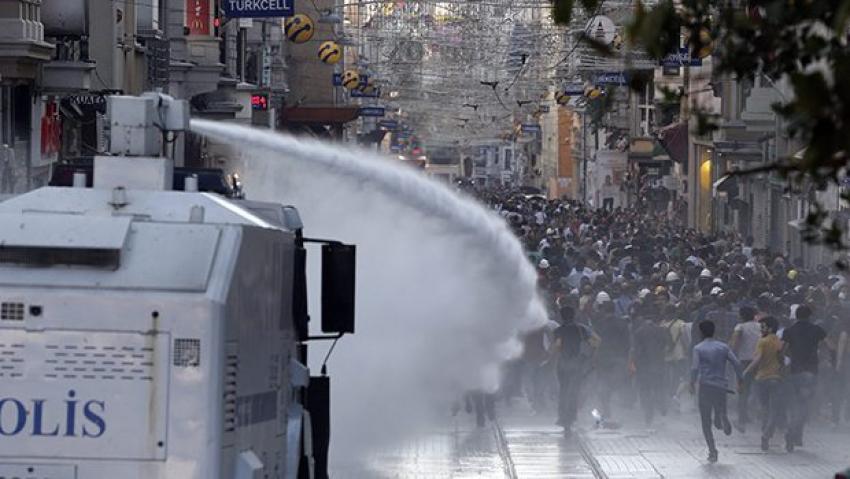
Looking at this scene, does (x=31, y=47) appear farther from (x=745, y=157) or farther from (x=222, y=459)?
(x=745, y=157)

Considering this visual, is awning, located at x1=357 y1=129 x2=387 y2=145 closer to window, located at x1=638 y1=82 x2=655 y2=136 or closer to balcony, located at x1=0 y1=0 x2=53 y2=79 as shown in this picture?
window, located at x1=638 y1=82 x2=655 y2=136

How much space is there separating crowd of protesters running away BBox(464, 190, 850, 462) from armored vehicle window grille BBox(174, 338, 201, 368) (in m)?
12.7

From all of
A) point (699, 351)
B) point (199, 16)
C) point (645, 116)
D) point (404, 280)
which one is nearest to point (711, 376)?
point (699, 351)

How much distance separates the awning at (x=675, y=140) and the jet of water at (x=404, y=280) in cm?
4612

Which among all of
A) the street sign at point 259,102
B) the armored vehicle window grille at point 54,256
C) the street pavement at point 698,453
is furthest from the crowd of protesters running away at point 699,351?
the street sign at point 259,102

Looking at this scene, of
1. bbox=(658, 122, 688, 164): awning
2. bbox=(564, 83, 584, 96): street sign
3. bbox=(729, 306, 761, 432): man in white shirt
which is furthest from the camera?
bbox=(658, 122, 688, 164): awning

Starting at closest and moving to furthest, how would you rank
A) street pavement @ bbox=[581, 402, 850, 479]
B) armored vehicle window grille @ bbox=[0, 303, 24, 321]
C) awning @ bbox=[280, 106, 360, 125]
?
armored vehicle window grille @ bbox=[0, 303, 24, 321], street pavement @ bbox=[581, 402, 850, 479], awning @ bbox=[280, 106, 360, 125]

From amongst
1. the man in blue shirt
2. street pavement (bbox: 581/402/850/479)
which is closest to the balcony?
street pavement (bbox: 581/402/850/479)

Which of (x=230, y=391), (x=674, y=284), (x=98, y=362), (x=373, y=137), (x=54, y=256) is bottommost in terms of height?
(x=674, y=284)

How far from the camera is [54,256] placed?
911 centimetres

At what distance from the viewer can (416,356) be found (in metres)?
19.2

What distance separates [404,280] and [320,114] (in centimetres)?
5878

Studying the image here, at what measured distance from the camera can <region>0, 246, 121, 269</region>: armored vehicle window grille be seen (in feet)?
29.8

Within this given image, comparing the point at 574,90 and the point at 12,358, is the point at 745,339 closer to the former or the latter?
the point at 12,358
